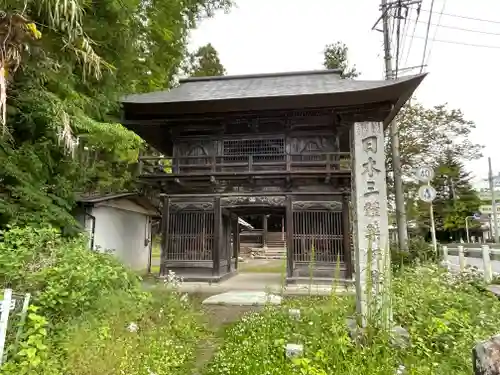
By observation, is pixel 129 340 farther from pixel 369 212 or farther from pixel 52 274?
pixel 369 212

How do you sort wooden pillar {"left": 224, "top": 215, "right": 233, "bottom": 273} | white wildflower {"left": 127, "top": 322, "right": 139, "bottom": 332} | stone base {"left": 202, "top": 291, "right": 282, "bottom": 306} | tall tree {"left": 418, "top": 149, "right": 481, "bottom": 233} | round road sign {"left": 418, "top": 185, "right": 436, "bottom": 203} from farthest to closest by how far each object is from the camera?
tall tree {"left": 418, "top": 149, "right": 481, "bottom": 233}
wooden pillar {"left": 224, "top": 215, "right": 233, "bottom": 273}
round road sign {"left": 418, "top": 185, "right": 436, "bottom": 203}
stone base {"left": 202, "top": 291, "right": 282, "bottom": 306}
white wildflower {"left": 127, "top": 322, "right": 139, "bottom": 332}

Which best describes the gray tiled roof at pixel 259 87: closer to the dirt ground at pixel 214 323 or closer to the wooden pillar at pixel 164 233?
the wooden pillar at pixel 164 233

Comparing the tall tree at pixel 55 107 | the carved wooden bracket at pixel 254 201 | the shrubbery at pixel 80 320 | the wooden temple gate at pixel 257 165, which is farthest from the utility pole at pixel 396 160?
the shrubbery at pixel 80 320

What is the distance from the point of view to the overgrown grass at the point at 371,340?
3.28 metres

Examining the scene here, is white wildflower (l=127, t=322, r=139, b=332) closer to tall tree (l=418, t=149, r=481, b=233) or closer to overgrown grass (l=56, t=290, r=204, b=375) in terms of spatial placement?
overgrown grass (l=56, t=290, r=204, b=375)

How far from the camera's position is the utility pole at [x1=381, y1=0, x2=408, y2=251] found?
1166 cm

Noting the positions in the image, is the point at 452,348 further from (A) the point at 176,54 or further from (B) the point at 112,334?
(A) the point at 176,54

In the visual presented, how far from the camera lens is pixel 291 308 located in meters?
5.54

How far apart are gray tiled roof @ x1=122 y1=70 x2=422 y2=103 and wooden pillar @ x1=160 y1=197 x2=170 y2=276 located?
3479 millimetres

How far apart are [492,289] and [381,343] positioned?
4434 millimetres

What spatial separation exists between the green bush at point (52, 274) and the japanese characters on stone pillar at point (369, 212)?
337 cm

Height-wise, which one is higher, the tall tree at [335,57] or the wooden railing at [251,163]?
the tall tree at [335,57]

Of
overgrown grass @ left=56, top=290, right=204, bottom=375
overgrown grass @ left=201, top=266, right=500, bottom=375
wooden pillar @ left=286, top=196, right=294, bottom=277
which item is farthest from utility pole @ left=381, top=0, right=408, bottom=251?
overgrown grass @ left=56, top=290, right=204, bottom=375

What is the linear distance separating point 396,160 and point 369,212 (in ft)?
27.0
